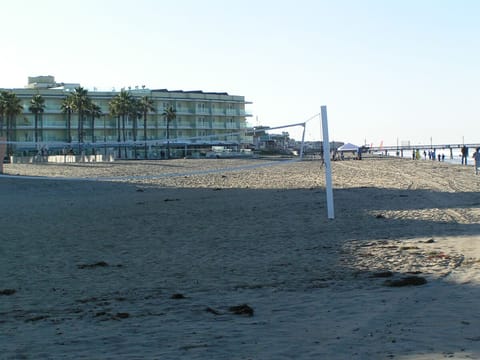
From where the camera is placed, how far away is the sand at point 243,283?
186 inches

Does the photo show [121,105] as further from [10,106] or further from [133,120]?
[10,106]

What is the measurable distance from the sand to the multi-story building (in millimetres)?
70202

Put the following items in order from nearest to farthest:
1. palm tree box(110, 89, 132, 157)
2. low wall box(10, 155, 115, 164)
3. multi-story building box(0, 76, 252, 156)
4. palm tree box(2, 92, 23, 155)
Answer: low wall box(10, 155, 115, 164)
palm tree box(2, 92, 23, 155)
palm tree box(110, 89, 132, 157)
multi-story building box(0, 76, 252, 156)

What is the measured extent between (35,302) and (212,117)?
91242 mm

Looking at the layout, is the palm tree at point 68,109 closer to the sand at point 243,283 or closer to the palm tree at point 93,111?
the palm tree at point 93,111

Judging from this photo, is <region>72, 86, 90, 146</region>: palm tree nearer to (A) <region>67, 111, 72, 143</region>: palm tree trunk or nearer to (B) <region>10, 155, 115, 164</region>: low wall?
(A) <region>67, 111, 72, 143</region>: palm tree trunk

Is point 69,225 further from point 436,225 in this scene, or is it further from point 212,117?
point 212,117

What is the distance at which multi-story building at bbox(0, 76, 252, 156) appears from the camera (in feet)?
284

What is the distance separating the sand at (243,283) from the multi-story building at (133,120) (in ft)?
230

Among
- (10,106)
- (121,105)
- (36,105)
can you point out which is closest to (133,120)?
(121,105)

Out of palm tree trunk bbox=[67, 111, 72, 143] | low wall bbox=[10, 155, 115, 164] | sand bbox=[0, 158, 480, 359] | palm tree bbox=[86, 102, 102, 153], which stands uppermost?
palm tree bbox=[86, 102, 102, 153]

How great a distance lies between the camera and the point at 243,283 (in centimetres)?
714

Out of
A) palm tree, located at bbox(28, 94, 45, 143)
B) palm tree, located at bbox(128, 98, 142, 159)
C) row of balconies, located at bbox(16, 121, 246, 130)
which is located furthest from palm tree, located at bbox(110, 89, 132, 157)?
palm tree, located at bbox(28, 94, 45, 143)

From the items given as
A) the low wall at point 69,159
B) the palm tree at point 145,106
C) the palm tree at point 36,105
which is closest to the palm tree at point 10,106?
the palm tree at point 36,105
